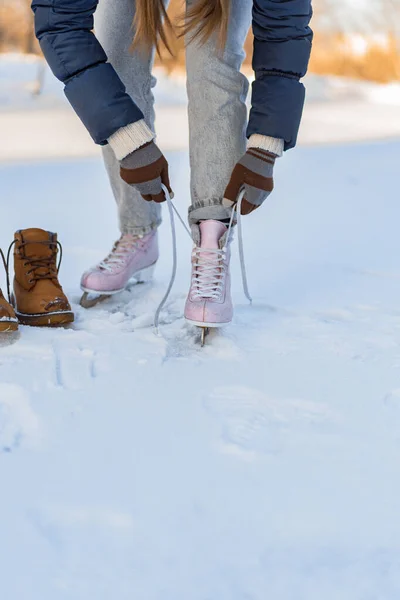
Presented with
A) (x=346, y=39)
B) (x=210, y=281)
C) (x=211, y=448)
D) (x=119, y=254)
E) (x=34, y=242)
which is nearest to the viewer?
(x=211, y=448)

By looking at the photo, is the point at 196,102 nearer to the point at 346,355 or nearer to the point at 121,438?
the point at 346,355

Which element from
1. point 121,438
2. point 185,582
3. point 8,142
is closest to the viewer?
point 185,582

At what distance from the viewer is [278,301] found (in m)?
1.38

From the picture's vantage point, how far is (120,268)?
137 cm

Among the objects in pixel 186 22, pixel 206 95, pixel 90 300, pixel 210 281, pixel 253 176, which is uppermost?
pixel 186 22

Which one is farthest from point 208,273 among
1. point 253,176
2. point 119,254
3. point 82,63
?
point 82,63

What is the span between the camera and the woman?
1070 mm

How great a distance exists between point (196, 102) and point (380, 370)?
1.89ft

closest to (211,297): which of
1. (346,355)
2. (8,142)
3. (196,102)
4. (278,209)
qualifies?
(346,355)

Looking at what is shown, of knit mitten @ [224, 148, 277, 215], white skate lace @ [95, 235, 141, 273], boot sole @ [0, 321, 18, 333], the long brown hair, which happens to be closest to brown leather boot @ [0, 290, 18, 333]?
boot sole @ [0, 321, 18, 333]

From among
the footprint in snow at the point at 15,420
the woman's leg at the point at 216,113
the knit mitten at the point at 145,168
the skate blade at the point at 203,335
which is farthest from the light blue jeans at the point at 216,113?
the footprint in snow at the point at 15,420

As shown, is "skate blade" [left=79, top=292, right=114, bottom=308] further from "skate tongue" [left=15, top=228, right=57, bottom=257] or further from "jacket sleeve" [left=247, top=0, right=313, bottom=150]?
"jacket sleeve" [left=247, top=0, right=313, bottom=150]

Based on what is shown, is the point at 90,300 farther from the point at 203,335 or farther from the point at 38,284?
the point at 203,335

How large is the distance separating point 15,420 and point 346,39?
20.3 feet
